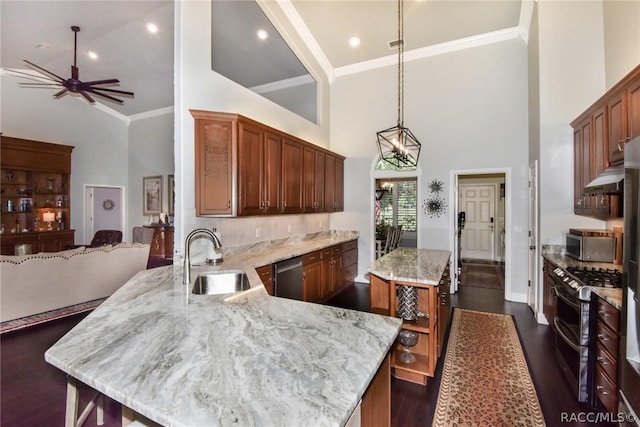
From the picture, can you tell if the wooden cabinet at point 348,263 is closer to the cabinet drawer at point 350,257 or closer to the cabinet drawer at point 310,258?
the cabinet drawer at point 350,257

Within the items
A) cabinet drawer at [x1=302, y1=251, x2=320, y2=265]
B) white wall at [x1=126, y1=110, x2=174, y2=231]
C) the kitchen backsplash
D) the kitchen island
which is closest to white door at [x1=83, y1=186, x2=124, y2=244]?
white wall at [x1=126, y1=110, x2=174, y2=231]

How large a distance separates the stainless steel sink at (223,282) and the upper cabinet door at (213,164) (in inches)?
32.5

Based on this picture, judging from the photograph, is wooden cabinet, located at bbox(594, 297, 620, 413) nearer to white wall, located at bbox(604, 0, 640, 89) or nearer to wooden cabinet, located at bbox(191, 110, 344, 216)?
white wall, located at bbox(604, 0, 640, 89)

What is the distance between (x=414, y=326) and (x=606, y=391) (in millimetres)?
1285

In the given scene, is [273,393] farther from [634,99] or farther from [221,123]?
[634,99]

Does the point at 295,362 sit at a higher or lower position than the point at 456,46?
lower

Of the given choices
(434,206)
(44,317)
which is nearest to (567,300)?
(434,206)

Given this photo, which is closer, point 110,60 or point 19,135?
point 110,60

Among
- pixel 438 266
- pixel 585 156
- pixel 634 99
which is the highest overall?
pixel 634 99

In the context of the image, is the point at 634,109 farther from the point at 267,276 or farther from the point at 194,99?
the point at 194,99

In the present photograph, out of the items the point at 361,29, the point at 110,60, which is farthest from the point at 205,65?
the point at 110,60

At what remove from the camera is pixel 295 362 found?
99 cm

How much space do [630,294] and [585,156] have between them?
238 centimetres

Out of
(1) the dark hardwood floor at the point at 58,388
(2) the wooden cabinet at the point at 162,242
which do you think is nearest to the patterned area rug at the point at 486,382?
(1) the dark hardwood floor at the point at 58,388
